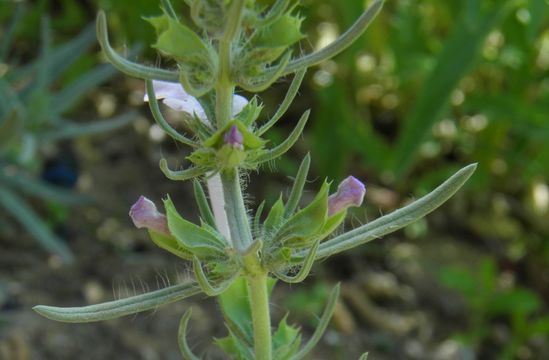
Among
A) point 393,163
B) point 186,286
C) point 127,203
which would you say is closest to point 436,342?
point 393,163

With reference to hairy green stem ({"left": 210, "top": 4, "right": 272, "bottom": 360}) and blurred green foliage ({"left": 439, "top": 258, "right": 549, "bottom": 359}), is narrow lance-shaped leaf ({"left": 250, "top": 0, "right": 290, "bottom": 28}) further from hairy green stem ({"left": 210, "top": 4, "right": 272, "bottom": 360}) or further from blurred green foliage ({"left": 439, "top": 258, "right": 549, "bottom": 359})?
blurred green foliage ({"left": 439, "top": 258, "right": 549, "bottom": 359})

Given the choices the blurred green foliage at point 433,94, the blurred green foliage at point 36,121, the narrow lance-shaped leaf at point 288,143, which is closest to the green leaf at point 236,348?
the narrow lance-shaped leaf at point 288,143

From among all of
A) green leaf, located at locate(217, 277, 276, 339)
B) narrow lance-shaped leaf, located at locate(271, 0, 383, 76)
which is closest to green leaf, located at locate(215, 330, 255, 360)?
green leaf, located at locate(217, 277, 276, 339)

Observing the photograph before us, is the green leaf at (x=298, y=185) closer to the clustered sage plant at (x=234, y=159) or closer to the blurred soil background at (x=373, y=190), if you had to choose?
the clustered sage plant at (x=234, y=159)

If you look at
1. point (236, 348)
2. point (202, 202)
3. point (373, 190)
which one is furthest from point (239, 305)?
point (373, 190)

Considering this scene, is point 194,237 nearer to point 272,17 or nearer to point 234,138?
point 234,138

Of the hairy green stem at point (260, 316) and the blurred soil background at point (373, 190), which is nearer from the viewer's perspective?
the hairy green stem at point (260, 316)
